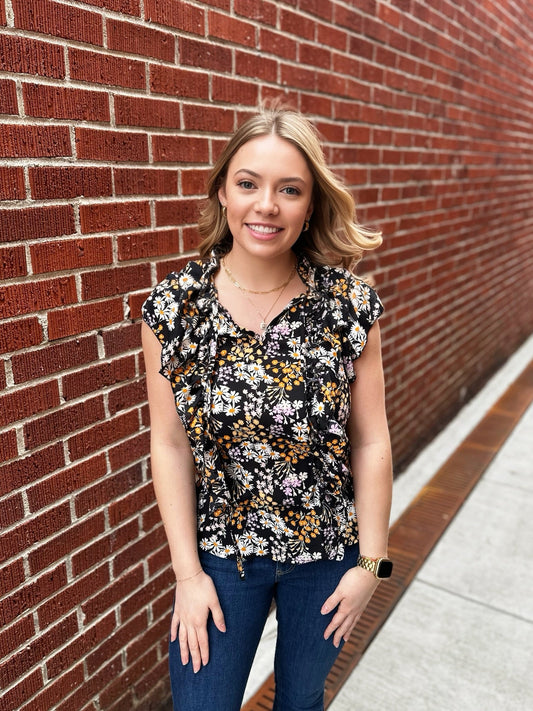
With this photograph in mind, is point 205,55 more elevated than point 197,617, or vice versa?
point 205,55

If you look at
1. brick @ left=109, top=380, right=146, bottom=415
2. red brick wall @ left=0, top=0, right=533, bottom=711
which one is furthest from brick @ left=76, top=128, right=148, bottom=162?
brick @ left=109, top=380, right=146, bottom=415

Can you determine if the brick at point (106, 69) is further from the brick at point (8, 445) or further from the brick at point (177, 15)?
the brick at point (8, 445)

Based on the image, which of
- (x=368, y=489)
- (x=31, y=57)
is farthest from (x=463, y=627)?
(x=31, y=57)

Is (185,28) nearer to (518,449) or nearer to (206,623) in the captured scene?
(206,623)

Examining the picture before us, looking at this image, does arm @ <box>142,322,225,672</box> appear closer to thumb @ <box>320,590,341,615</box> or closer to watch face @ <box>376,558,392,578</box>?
thumb @ <box>320,590,341,615</box>

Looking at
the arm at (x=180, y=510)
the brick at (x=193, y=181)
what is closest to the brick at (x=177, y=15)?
the brick at (x=193, y=181)

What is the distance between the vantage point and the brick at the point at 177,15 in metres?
1.91

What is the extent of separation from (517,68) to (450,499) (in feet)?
13.8

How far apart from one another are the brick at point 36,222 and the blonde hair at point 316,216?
0.39 metres

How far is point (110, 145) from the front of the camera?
184 cm

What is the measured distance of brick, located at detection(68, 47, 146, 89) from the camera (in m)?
1.70

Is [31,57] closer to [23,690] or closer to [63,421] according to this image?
[63,421]

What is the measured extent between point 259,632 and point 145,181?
4.56 feet

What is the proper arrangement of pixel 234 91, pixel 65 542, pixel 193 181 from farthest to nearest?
pixel 234 91
pixel 193 181
pixel 65 542
